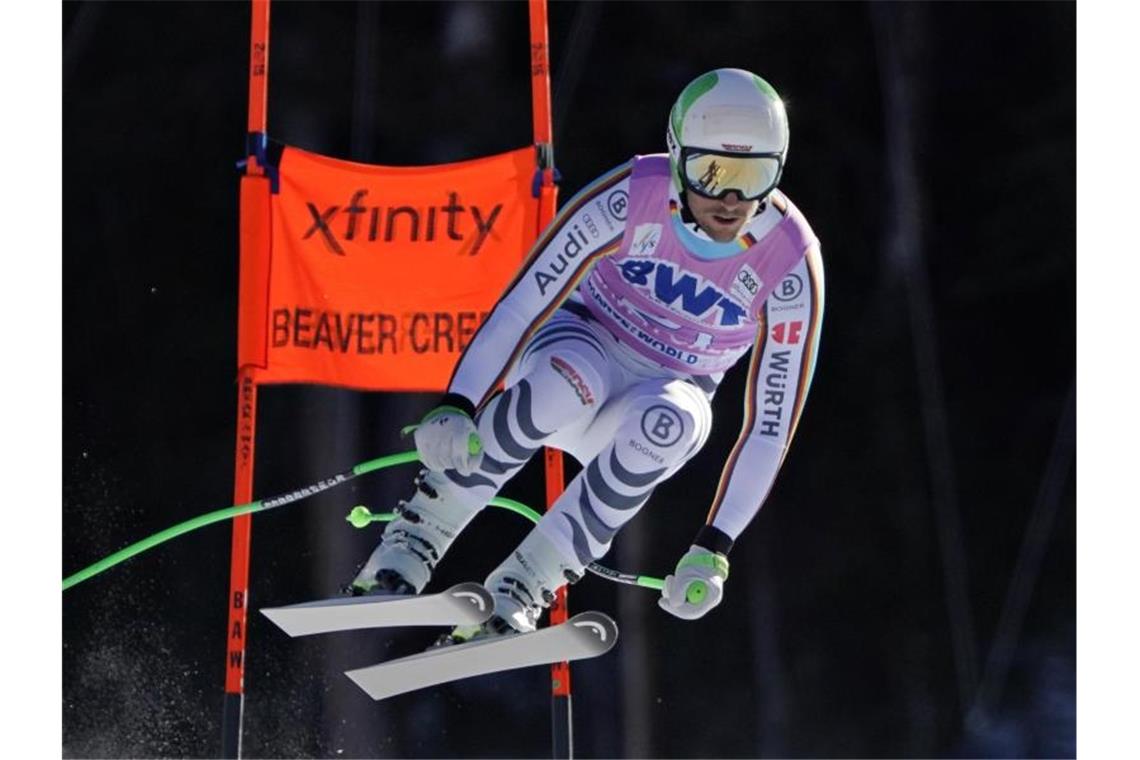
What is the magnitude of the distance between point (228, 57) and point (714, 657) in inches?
99.1

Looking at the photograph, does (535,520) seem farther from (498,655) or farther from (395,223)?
(395,223)

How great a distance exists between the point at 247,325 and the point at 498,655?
4.51ft

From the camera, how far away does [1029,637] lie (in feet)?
21.7

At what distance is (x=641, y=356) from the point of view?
186 inches

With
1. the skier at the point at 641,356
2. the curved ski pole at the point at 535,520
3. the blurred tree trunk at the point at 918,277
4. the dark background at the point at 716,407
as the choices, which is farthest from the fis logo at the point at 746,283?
the blurred tree trunk at the point at 918,277

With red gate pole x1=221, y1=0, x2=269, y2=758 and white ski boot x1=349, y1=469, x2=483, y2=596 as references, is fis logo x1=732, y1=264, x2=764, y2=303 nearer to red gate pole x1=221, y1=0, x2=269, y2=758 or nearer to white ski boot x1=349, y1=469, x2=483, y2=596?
white ski boot x1=349, y1=469, x2=483, y2=596

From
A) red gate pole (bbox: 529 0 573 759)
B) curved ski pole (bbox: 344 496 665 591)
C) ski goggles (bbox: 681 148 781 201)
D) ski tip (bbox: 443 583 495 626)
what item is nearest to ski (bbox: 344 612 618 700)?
ski tip (bbox: 443 583 495 626)

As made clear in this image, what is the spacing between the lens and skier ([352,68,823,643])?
450cm

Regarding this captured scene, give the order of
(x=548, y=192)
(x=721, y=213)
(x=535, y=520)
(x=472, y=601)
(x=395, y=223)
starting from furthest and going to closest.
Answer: (x=395, y=223)
(x=548, y=192)
(x=535, y=520)
(x=721, y=213)
(x=472, y=601)

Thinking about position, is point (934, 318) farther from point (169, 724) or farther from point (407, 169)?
point (169, 724)

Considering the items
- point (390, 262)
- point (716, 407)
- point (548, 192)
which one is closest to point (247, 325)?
point (390, 262)

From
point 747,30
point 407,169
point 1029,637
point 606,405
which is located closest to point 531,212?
point 407,169

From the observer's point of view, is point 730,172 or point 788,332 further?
point 788,332

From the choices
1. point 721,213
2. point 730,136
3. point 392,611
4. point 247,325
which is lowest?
point 392,611
